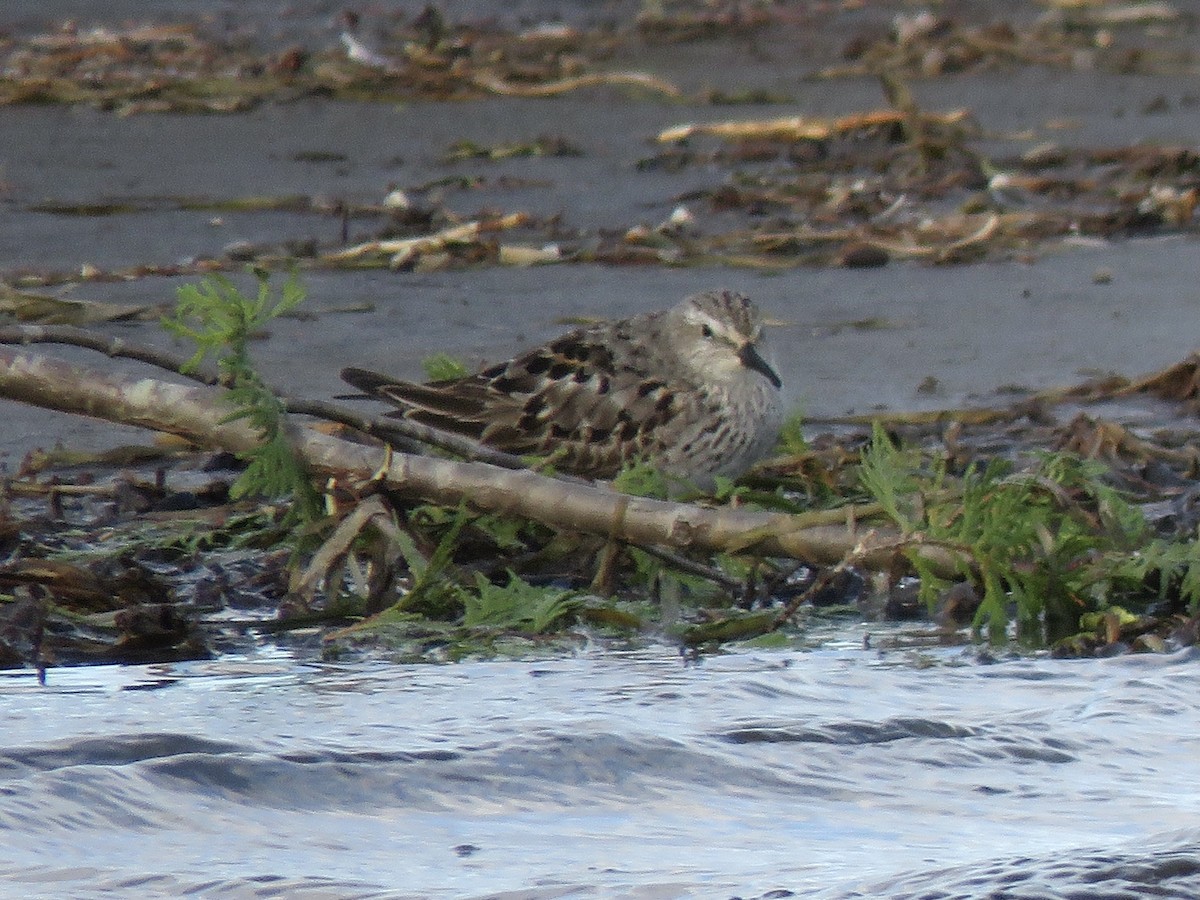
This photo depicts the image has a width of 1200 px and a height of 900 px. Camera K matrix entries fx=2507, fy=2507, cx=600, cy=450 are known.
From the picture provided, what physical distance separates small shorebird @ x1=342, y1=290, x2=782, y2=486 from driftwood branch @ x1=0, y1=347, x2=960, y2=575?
0.97m

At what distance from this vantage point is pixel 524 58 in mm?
15820

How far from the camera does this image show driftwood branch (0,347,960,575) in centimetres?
496

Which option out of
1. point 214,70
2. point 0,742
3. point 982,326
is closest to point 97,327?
point 982,326

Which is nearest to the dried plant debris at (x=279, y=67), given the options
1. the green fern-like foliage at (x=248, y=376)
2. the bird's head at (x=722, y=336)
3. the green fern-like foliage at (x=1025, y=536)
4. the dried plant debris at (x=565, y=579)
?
the bird's head at (x=722, y=336)

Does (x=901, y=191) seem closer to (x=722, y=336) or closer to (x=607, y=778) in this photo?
(x=722, y=336)

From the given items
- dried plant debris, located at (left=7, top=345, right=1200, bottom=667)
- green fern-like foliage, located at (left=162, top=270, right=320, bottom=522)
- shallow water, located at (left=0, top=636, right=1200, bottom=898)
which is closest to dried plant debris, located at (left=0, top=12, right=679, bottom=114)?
dried plant debris, located at (left=7, top=345, right=1200, bottom=667)

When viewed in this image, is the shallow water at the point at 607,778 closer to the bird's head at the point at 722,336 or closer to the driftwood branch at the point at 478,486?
the driftwood branch at the point at 478,486

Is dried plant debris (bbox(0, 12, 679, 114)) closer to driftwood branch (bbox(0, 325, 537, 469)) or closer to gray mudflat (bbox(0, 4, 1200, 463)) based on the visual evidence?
gray mudflat (bbox(0, 4, 1200, 463))

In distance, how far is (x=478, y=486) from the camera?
199 inches

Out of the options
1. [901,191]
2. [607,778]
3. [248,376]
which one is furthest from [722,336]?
[901,191]

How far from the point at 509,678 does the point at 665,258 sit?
5.26 meters

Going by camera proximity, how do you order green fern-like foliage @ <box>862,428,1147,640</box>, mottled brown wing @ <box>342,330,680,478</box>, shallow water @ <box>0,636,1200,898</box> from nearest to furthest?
1. shallow water @ <box>0,636,1200,898</box>
2. green fern-like foliage @ <box>862,428,1147,640</box>
3. mottled brown wing @ <box>342,330,680,478</box>

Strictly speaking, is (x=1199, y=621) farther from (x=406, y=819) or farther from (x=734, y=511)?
(x=406, y=819)

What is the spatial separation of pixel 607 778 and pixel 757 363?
266 cm
